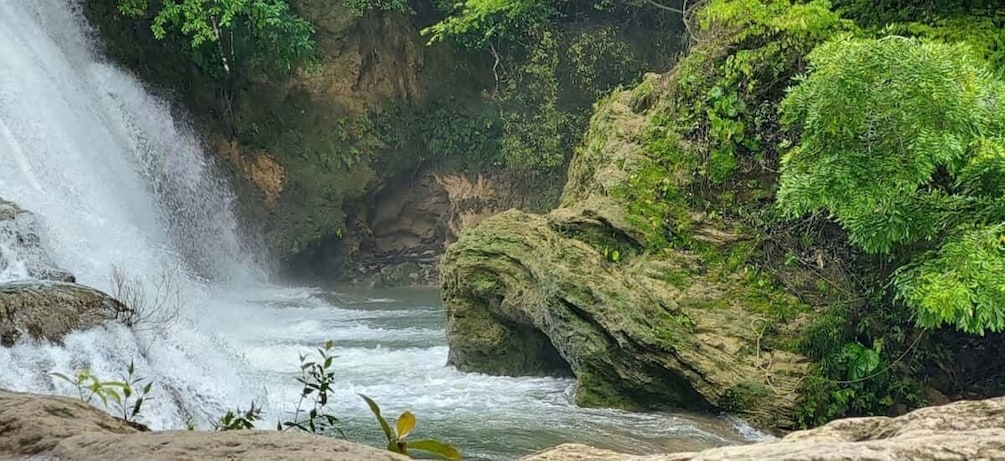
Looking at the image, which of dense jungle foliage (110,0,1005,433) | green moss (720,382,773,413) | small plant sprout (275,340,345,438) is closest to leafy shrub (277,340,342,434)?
small plant sprout (275,340,345,438)

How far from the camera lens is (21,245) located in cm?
809

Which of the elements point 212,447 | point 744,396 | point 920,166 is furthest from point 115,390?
point 920,166

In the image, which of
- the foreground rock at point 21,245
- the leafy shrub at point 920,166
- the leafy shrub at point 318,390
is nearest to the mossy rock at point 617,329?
the leafy shrub at point 920,166

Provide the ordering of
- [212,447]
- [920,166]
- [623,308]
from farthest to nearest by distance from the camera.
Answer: [623,308], [920,166], [212,447]

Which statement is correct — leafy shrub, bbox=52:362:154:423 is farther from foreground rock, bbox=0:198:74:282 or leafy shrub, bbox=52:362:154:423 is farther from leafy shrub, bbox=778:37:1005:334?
leafy shrub, bbox=778:37:1005:334

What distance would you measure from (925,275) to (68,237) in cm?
868

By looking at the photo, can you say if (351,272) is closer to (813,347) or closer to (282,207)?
(282,207)

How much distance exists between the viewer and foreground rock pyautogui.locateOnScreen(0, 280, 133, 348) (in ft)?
18.5

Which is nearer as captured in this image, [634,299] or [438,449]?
[438,449]

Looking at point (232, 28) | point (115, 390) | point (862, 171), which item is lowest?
point (115, 390)

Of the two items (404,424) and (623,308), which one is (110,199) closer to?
(623,308)

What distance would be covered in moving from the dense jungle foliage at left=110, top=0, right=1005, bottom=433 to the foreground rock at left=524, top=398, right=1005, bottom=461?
4.29 meters

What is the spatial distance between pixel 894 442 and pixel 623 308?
249 inches

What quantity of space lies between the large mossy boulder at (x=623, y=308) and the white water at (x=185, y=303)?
0.33 metres
